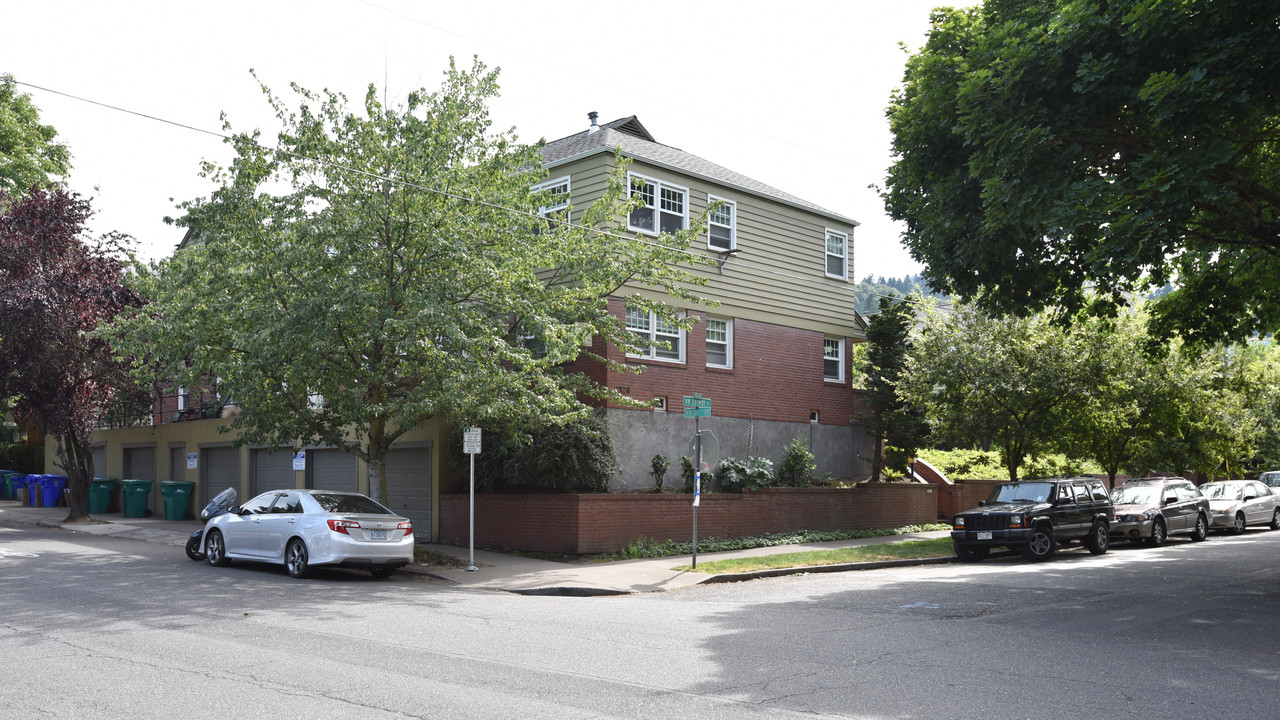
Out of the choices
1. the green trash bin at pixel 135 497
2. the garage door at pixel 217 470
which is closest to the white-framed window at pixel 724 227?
the garage door at pixel 217 470

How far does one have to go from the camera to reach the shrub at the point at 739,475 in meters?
21.1

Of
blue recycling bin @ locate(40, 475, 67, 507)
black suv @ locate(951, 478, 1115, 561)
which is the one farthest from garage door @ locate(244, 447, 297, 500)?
black suv @ locate(951, 478, 1115, 561)

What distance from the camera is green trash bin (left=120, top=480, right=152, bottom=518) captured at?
2872cm

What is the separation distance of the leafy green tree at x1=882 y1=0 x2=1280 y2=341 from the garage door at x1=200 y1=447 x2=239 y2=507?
20674 millimetres

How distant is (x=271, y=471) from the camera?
26.6 meters

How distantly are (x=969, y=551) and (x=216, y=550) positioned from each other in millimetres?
13897

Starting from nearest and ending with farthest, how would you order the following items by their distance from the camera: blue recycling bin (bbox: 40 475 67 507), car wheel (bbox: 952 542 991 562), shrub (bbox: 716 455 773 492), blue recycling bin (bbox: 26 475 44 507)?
1. car wheel (bbox: 952 542 991 562)
2. shrub (bbox: 716 455 773 492)
3. blue recycling bin (bbox: 40 475 67 507)
4. blue recycling bin (bbox: 26 475 44 507)

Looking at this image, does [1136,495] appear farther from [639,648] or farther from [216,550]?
[216,550]

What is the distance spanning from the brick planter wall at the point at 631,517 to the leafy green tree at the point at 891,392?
2.58 m

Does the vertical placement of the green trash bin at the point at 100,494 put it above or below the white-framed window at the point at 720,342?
below

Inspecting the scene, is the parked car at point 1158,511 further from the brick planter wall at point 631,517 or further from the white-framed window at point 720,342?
the white-framed window at point 720,342

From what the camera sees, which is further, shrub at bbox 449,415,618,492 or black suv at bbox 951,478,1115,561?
shrub at bbox 449,415,618,492

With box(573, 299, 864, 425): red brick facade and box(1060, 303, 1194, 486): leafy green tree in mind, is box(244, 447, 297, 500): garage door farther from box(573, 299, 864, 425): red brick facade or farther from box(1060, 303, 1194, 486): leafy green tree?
box(1060, 303, 1194, 486): leafy green tree

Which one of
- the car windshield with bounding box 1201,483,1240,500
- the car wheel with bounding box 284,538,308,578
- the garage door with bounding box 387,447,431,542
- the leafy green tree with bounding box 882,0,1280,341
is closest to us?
the leafy green tree with bounding box 882,0,1280,341
